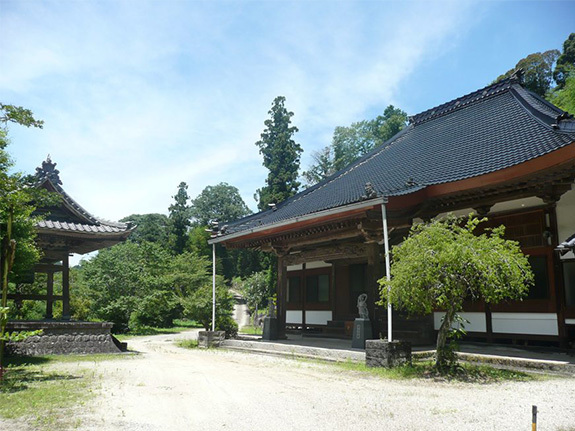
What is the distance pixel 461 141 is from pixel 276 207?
6.70 meters

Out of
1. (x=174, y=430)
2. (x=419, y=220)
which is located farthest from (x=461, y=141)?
(x=174, y=430)

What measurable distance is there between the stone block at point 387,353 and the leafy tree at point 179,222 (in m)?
33.0

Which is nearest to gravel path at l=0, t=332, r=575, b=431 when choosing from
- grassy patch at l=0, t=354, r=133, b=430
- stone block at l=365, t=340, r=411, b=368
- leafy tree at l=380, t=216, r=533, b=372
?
grassy patch at l=0, t=354, r=133, b=430

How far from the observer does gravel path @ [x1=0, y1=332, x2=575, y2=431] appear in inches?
191

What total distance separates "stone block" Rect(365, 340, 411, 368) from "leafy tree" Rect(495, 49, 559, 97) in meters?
30.9

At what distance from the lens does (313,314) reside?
16.6 metres

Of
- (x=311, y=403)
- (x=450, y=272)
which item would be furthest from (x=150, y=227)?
(x=311, y=403)

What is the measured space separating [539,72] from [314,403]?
35983mm

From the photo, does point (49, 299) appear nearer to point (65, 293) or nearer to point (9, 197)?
point (65, 293)

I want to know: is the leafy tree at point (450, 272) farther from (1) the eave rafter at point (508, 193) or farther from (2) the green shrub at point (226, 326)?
(2) the green shrub at point (226, 326)

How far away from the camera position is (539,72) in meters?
34.1

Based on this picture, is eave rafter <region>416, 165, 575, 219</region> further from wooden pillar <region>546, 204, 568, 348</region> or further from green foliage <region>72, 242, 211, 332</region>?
green foliage <region>72, 242, 211, 332</region>

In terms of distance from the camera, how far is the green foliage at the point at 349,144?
4475 centimetres

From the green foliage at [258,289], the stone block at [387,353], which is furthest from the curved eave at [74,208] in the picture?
the green foliage at [258,289]
